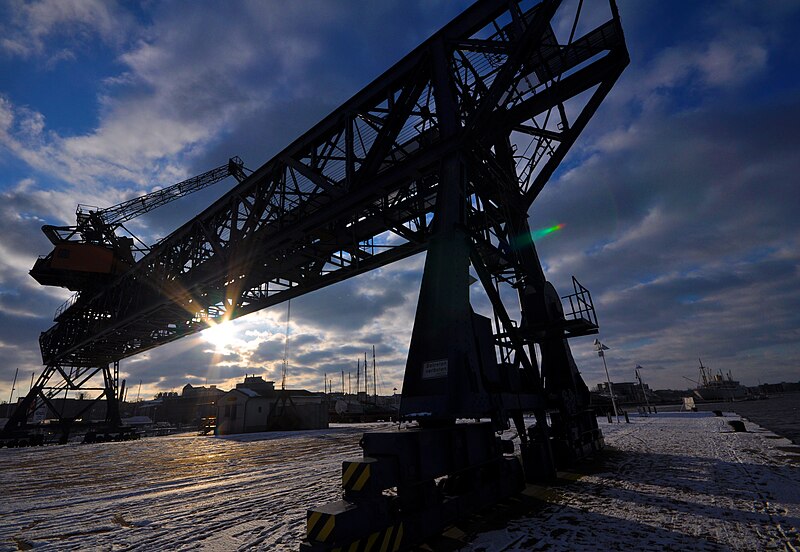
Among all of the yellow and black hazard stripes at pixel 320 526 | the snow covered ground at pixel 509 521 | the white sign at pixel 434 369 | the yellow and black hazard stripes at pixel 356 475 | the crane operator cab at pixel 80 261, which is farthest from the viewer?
the crane operator cab at pixel 80 261

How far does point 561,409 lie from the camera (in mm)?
9438

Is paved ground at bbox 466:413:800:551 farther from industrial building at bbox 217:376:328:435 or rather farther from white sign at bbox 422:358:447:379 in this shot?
industrial building at bbox 217:376:328:435

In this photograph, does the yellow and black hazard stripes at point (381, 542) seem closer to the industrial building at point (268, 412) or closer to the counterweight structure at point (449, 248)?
the counterweight structure at point (449, 248)

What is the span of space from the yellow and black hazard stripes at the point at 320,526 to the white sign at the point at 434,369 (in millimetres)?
2416

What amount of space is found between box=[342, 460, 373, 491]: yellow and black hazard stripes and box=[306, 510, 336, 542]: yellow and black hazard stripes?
40 cm

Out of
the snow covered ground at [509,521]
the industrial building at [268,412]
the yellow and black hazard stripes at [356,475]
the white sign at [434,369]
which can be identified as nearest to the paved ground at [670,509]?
the snow covered ground at [509,521]

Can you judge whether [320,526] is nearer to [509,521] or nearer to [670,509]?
[509,521]

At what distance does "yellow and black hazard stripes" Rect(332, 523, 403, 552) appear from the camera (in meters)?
3.80

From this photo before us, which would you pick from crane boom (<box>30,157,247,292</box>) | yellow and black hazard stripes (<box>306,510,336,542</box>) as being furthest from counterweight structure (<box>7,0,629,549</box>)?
crane boom (<box>30,157,247,292</box>)

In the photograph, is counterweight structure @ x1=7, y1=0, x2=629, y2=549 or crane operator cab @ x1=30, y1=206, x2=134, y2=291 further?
crane operator cab @ x1=30, y1=206, x2=134, y2=291

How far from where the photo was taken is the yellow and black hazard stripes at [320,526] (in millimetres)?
3602

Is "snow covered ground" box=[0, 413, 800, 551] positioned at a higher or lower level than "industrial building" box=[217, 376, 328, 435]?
lower

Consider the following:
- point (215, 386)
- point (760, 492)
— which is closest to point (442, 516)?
point (760, 492)

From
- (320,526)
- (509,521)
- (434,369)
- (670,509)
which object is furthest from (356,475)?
(670,509)
